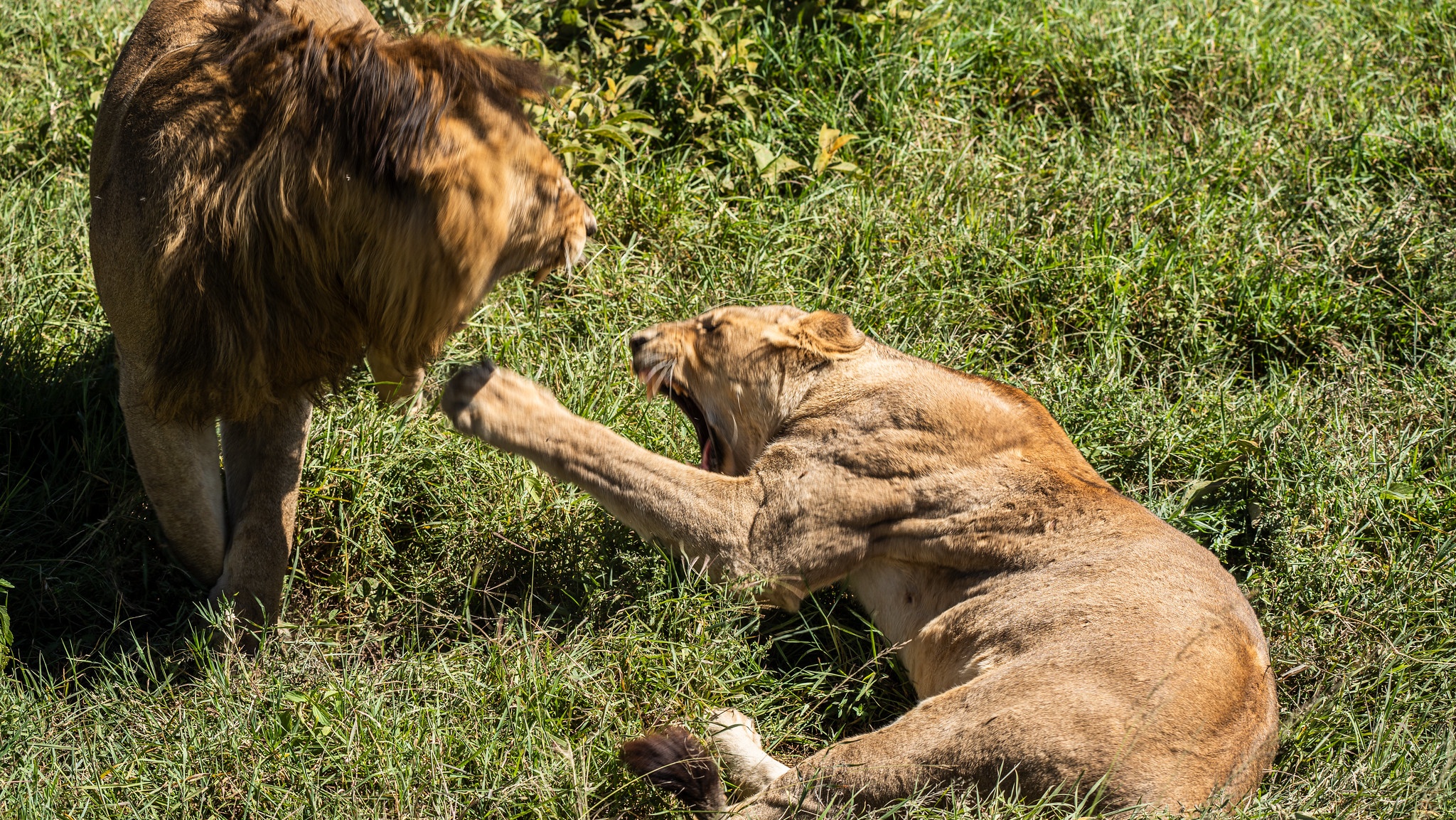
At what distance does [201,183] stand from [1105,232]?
392cm

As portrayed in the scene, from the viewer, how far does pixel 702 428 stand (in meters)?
4.29

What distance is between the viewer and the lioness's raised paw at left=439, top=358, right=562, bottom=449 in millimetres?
3545

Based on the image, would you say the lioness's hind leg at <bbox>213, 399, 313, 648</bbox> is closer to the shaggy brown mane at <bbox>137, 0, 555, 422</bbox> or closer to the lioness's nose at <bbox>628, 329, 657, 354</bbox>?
the shaggy brown mane at <bbox>137, 0, 555, 422</bbox>

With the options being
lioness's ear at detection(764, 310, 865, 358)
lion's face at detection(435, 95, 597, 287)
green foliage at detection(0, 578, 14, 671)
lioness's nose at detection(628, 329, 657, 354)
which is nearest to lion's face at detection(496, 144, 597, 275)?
lion's face at detection(435, 95, 597, 287)

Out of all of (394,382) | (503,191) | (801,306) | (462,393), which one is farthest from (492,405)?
(801,306)

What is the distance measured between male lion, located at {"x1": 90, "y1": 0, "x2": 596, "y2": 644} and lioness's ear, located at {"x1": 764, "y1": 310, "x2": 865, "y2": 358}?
3.56ft

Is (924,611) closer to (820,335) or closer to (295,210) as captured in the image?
(820,335)

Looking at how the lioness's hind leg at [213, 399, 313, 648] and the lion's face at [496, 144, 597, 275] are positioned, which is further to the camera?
the lioness's hind leg at [213, 399, 313, 648]

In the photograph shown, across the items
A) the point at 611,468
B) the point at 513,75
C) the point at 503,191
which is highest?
the point at 513,75

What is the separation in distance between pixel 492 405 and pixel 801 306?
192 centimetres

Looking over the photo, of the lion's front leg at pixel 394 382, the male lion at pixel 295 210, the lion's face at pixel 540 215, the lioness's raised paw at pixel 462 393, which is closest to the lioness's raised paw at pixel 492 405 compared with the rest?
the lioness's raised paw at pixel 462 393

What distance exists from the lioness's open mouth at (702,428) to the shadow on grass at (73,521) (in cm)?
161

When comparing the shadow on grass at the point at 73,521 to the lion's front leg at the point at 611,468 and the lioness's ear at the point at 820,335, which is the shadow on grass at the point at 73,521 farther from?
the lioness's ear at the point at 820,335

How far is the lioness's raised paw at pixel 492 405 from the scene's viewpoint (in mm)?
3545
